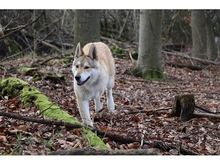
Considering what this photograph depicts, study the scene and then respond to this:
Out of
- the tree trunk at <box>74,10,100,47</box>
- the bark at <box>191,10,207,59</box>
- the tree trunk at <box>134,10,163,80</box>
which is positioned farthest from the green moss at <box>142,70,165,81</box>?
the bark at <box>191,10,207,59</box>

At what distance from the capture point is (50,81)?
8727 millimetres

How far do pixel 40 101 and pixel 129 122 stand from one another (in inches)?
67.8

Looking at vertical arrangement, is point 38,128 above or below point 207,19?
below

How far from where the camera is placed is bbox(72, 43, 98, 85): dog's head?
6129 mm

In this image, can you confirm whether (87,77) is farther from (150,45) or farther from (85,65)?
(150,45)

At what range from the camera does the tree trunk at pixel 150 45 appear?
1177 cm

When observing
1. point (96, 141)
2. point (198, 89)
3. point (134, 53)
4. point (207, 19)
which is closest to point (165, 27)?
point (207, 19)

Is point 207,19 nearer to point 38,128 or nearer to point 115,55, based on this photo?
point 115,55

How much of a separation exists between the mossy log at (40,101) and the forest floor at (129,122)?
135 millimetres

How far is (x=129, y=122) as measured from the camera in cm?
666

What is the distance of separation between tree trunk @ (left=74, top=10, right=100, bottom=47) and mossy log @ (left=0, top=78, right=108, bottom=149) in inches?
172

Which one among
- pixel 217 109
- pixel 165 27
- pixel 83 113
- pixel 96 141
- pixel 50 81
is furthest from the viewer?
pixel 165 27

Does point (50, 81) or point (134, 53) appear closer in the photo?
point (50, 81)

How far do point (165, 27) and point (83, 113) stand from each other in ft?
56.1
